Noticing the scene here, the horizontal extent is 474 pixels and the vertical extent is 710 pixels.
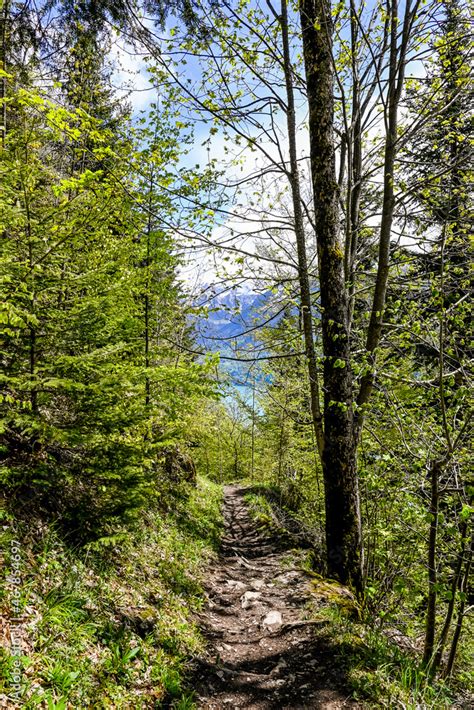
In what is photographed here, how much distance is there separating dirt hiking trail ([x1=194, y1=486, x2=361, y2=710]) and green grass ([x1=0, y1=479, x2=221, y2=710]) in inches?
12.4

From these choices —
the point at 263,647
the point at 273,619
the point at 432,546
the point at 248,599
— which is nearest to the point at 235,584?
the point at 248,599

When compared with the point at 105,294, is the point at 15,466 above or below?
below

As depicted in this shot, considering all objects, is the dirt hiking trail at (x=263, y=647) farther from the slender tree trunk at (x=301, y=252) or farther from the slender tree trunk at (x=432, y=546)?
the slender tree trunk at (x=301, y=252)

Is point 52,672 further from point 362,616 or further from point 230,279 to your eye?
point 230,279

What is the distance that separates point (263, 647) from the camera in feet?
14.4

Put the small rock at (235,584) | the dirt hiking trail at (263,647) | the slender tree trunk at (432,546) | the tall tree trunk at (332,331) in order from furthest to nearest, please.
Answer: the small rock at (235,584) < the tall tree trunk at (332,331) < the slender tree trunk at (432,546) < the dirt hiking trail at (263,647)

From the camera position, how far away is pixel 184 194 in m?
5.08

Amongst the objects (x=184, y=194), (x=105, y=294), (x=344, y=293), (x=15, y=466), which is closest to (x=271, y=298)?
(x=344, y=293)

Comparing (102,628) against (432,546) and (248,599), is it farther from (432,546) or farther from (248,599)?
(432,546)

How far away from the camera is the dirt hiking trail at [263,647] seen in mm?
3365

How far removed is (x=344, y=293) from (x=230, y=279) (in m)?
1.62

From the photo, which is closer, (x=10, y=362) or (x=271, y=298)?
(x=10, y=362)

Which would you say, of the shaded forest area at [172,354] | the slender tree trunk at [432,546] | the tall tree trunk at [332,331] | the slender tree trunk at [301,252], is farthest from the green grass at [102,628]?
the slender tree trunk at [301,252]

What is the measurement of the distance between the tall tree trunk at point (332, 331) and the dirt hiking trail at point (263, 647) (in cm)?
115
